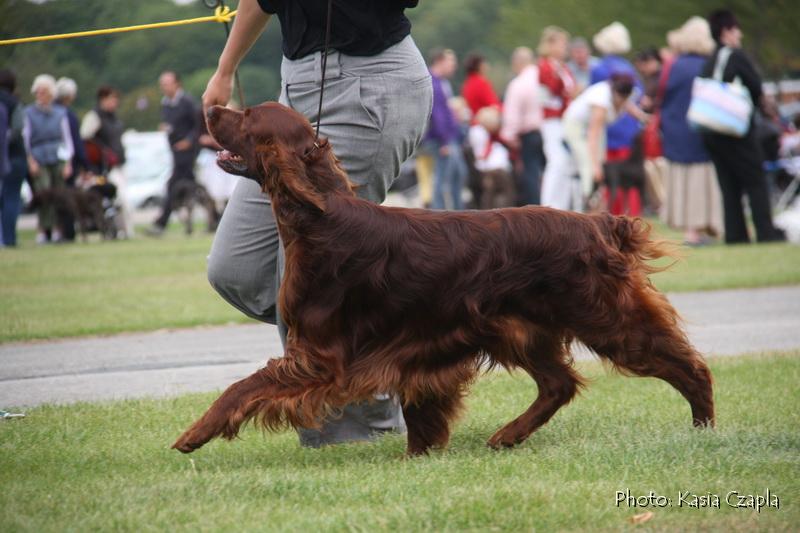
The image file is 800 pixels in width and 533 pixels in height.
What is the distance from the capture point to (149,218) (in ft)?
94.3

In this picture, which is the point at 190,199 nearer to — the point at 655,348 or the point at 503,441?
the point at 503,441

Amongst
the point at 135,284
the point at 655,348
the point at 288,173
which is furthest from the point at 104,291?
the point at 655,348

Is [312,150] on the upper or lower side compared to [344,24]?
lower

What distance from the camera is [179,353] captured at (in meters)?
7.66

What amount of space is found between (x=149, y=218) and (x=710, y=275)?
20.0 meters

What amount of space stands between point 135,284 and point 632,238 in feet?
26.5

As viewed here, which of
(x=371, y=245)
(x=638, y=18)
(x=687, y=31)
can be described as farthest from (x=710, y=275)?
(x=638, y=18)

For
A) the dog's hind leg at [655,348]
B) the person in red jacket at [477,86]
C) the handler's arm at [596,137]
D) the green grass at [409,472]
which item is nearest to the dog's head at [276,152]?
the green grass at [409,472]

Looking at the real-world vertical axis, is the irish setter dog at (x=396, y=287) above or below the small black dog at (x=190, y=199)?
above

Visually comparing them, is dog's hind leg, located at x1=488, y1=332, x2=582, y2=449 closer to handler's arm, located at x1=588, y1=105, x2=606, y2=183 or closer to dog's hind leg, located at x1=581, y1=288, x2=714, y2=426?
dog's hind leg, located at x1=581, y1=288, x2=714, y2=426

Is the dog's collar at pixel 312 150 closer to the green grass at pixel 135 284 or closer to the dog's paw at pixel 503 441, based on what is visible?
the dog's paw at pixel 503 441

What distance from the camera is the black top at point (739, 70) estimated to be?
12852 mm

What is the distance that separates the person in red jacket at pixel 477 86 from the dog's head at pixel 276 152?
13.8 m

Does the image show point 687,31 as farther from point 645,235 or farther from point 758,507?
point 758,507
